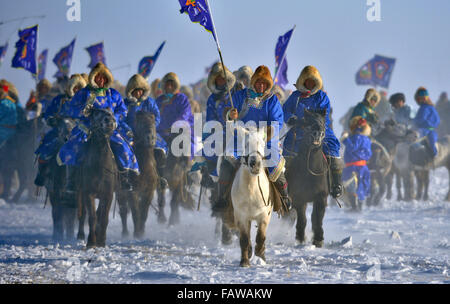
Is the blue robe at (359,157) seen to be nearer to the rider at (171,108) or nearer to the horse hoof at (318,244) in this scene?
the rider at (171,108)

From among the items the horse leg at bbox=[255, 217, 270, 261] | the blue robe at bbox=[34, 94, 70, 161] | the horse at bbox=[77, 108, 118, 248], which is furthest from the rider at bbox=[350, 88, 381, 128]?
the horse leg at bbox=[255, 217, 270, 261]

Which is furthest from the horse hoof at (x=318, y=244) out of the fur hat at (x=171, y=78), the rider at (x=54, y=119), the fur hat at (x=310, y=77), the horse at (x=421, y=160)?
the horse at (x=421, y=160)

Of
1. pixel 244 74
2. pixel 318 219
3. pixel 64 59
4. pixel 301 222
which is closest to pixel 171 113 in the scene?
pixel 244 74

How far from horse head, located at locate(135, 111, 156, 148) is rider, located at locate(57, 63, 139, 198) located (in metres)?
1.04

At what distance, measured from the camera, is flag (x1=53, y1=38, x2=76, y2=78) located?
21648 mm

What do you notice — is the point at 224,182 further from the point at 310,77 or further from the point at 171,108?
the point at 171,108

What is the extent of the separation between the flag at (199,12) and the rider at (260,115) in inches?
41.2

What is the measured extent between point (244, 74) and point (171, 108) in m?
2.23

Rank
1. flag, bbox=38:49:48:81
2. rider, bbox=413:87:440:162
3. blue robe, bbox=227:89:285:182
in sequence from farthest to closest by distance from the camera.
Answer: flag, bbox=38:49:48:81, rider, bbox=413:87:440:162, blue robe, bbox=227:89:285:182

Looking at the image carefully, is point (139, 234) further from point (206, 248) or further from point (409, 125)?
point (409, 125)

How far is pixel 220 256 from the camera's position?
10.3 metres

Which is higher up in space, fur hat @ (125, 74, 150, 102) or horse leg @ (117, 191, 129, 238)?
fur hat @ (125, 74, 150, 102)

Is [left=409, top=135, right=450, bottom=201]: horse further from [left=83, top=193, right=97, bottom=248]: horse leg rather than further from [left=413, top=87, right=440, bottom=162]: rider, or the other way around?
[left=83, top=193, right=97, bottom=248]: horse leg
